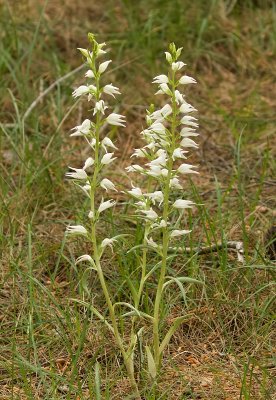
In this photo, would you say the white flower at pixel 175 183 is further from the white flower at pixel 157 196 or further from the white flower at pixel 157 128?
the white flower at pixel 157 128

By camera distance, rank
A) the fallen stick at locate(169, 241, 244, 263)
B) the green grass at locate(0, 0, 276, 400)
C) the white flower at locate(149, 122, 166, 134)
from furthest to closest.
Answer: the fallen stick at locate(169, 241, 244, 263), the green grass at locate(0, 0, 276, 400), the white flower at locate(149, 122, 166, 134)

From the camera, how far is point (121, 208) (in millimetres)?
5184

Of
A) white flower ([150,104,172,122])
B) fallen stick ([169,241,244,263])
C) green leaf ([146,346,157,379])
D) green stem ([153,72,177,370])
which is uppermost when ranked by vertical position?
white flower ([150,104,172,122])

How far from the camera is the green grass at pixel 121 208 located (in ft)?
12.2

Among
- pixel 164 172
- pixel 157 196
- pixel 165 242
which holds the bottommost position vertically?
pixel 165 242

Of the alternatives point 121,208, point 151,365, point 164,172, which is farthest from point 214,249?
point 164,172

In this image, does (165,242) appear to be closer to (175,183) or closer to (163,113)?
(175,183)

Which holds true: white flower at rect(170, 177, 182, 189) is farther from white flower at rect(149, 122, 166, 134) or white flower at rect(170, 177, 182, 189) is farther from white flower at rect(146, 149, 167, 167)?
white flower at rect(149, 122, 166, 134)

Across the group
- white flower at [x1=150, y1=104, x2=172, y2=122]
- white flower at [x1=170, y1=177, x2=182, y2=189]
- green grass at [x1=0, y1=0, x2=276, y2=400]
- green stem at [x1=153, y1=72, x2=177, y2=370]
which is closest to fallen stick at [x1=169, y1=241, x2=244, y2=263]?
green grass at [x1=0, y1=0, x2=276, y2=400]

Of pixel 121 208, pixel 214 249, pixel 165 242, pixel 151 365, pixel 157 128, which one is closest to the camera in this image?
pixel 157 128

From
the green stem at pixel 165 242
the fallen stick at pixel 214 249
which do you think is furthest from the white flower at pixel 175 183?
the fallen stick at pixel 214 249

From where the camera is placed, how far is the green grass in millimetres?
3729

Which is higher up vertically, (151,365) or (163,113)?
(163,113)

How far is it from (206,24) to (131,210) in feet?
8.11
